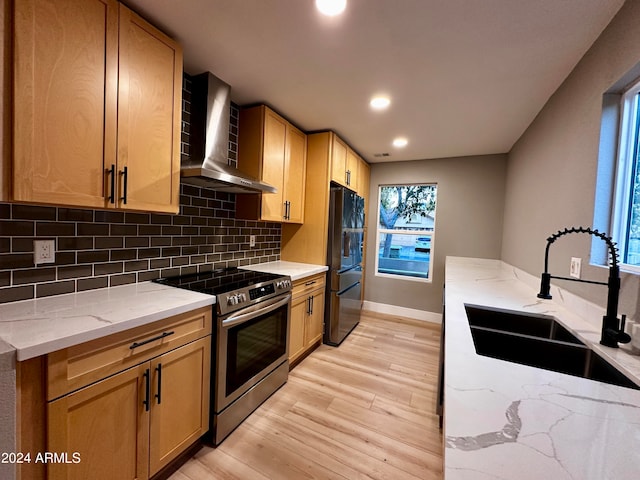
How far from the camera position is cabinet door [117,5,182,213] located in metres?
1.34

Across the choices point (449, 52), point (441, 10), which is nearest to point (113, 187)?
point (441, 10)

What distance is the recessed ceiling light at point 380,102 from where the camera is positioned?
2151mm

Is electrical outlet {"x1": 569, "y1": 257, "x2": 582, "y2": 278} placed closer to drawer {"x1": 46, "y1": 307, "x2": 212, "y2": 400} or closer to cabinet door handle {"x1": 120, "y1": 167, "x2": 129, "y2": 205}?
drawer {"x1": 46, "y1": 307, "x2": 212, "y2": 400}

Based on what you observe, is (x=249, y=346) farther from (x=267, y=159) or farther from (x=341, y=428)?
(x=267, y=159)

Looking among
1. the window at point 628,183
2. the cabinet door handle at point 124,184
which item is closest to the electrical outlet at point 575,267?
the window at point 628,183

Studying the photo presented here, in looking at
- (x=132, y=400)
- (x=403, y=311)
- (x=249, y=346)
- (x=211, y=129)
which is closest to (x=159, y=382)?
(x=132, y=400)

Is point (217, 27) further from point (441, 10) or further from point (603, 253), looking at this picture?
point (603, 253)

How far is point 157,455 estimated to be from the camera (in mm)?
1292

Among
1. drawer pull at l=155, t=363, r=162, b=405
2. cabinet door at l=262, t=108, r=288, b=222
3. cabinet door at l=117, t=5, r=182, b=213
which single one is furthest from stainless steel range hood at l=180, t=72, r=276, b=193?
drawer pull at l=155, t=363, r=162, b=405

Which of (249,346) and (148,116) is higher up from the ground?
(148,116)

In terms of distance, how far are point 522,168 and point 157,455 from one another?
3.61 metres

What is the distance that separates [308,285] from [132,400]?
5.27 ft

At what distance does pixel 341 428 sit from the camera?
1.78 metres

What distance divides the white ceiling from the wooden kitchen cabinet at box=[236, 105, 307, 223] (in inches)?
6.6
